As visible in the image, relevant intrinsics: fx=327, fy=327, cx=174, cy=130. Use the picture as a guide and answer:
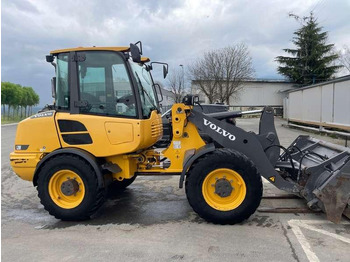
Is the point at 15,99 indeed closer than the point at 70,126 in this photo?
No

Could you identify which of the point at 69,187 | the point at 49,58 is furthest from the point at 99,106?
the point at 69,187

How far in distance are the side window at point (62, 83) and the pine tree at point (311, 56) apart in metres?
36.0

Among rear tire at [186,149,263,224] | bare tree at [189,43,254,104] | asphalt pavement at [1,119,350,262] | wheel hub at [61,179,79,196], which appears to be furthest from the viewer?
bare tree at [189,43,254,104]

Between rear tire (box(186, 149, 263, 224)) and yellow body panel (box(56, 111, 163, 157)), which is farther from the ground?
yellow body panel (box(56, 111, 163, 157))

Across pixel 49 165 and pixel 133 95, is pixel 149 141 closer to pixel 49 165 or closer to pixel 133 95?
pixel 133 95

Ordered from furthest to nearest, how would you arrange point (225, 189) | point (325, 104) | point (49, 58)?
1. point (325, 104)
2. point (49, 58)
3. point (225, 189)

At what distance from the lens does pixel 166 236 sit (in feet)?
14.3

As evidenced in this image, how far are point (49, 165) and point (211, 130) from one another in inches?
97.5

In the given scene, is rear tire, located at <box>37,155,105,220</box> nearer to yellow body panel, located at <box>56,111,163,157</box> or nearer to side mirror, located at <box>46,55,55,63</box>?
yellow body panel, located at <box>56,111,163,157</box>

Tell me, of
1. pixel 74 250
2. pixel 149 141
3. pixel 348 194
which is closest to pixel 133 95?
pixel 149 141

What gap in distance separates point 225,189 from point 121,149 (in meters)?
1.62

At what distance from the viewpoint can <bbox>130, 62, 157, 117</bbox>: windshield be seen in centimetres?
504

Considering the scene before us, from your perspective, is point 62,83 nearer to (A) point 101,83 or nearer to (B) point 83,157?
(A) point 101,83

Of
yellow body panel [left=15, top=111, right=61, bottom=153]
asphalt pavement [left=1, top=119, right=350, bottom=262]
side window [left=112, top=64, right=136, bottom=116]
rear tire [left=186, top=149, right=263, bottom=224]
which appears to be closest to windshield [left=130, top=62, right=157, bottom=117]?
side window [left=112, top=64, right=136, bottom=116]
